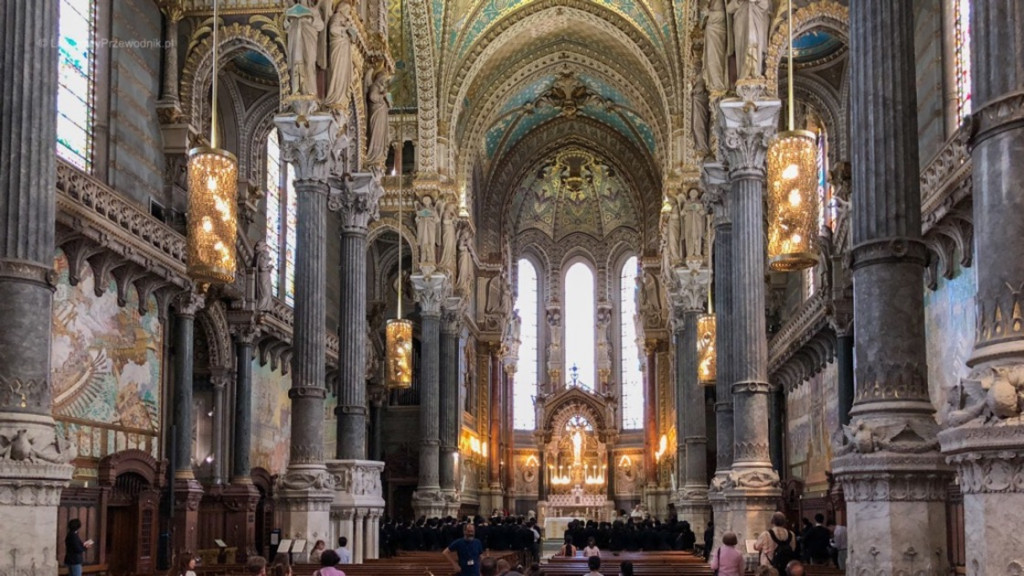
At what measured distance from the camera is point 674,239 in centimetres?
3250

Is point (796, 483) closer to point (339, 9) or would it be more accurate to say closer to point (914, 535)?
point (339, 9)

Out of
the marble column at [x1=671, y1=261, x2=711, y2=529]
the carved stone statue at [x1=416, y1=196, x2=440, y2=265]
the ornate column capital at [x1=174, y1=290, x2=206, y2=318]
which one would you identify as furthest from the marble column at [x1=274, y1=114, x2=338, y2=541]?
the carved stone statue at [x1=416, y1=196, x2=440, y2=265]

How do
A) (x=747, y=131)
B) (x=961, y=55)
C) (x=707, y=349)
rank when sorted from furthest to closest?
(x=707, y=349) → (x=747, y=131) → (x=961, y=55)

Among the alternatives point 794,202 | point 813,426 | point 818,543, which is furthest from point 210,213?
point 813,426

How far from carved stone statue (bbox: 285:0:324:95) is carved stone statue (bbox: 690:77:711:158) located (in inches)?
303

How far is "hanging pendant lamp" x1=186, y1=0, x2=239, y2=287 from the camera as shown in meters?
15.9

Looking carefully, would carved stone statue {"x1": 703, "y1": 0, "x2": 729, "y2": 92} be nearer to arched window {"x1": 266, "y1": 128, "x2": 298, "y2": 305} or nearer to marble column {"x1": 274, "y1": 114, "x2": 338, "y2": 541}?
marble column {"x1": 274, "y1": 114, "x2": 338, "y2": 541}

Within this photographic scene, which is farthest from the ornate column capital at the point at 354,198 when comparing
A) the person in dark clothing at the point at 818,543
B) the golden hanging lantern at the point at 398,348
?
the person in dark clothing at the point at 818,543

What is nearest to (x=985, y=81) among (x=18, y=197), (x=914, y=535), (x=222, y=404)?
(x=914, y=535)

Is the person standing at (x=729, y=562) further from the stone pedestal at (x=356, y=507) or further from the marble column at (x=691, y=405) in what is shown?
the marble column at (x=691, y=405)

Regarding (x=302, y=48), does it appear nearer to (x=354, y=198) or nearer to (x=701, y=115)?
(x=354, y=198)

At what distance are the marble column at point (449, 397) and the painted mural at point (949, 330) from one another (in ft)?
62.0

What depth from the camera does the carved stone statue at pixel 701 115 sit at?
74.2ft

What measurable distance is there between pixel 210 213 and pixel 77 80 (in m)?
6.42
